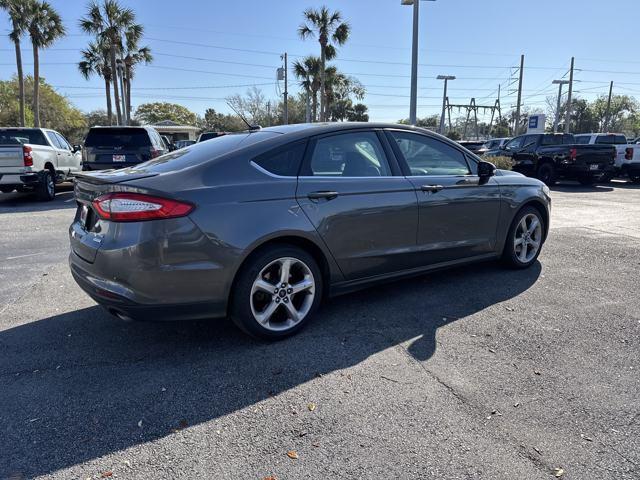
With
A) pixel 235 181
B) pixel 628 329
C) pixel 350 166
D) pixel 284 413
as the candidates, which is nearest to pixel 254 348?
pixel 284 413

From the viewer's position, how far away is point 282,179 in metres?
3.56

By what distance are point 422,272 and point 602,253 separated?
3349 millimetres

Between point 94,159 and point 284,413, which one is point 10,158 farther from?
point 284,413

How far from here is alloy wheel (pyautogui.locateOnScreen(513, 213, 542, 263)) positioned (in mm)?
5434

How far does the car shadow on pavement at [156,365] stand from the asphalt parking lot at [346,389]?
0.04 feet

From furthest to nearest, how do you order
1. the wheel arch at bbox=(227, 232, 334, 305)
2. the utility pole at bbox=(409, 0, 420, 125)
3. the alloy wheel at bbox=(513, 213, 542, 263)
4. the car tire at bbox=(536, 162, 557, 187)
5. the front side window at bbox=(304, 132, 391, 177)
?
the car tire at bbox=(536, 162, 557, 187) → the utility pole at bbox=(409, 0, 420, 125) → the alloy wheel at bbox=(513, 213, 542, 263) → the front side window at bbox=(304, 132, 391, 177) → the wheel arch at bbox=(227, 232, 334, 305)

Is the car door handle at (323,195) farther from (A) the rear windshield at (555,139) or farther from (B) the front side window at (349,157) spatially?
(A) the rear windshield at (555,139)

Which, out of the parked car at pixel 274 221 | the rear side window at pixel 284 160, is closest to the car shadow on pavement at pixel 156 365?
the parked car at pixel 274 221

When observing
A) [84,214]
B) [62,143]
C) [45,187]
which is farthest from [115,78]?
[84,214]

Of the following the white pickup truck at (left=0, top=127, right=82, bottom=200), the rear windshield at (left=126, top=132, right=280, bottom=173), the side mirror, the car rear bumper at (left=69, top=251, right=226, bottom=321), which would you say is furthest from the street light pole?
the car rear bumper at (left=69, top=251, right=226, bottom=321)

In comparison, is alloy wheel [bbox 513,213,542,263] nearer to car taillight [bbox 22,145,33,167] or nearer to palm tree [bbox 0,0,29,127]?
car taillight [bbox 22,145,33,167]

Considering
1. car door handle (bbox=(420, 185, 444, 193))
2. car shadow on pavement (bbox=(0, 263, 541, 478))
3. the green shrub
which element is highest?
the green shrub

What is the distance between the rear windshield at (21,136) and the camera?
37.9ft

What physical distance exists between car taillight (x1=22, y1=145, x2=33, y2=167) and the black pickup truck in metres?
15.1
